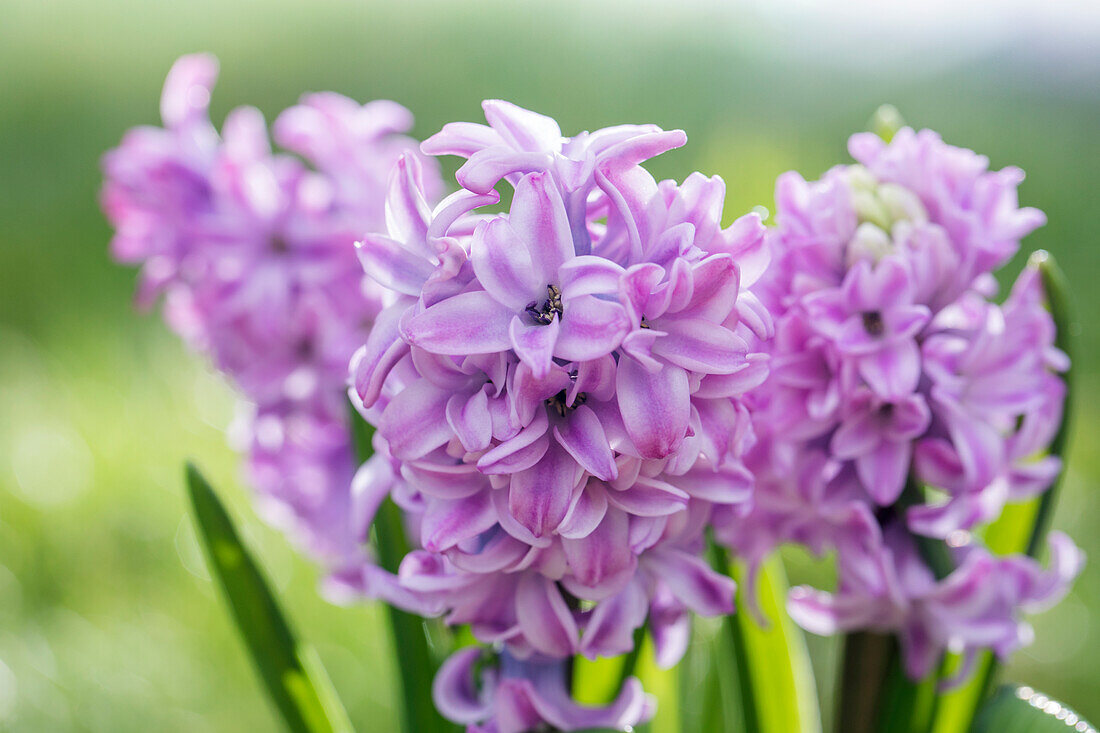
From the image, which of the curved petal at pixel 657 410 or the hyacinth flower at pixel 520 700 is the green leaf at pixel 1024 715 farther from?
the curved petal at pixel 657 410

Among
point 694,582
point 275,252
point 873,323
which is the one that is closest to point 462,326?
point 694,582

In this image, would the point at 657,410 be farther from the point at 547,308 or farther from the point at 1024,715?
the point at 1024,715

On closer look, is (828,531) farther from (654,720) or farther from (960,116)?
(960,116)

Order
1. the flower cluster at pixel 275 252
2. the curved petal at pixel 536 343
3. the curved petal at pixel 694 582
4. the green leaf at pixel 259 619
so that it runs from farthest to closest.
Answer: the flower cluster at pixel 275 252 < the green leaf at pixel 259 619 < the curved petal at pixel 694 582 < the curved petal at pixel 536 343

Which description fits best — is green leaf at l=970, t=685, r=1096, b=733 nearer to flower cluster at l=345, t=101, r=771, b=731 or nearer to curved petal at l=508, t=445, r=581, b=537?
flower cluster at l=345, t=101, r=771, b=731

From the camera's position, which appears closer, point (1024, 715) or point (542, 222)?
point (542, 222)

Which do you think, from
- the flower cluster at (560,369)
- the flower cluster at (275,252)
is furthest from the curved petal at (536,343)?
the flower cluster at (275,252)

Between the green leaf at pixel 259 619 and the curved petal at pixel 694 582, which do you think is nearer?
the curved petal at pixel 694 582
